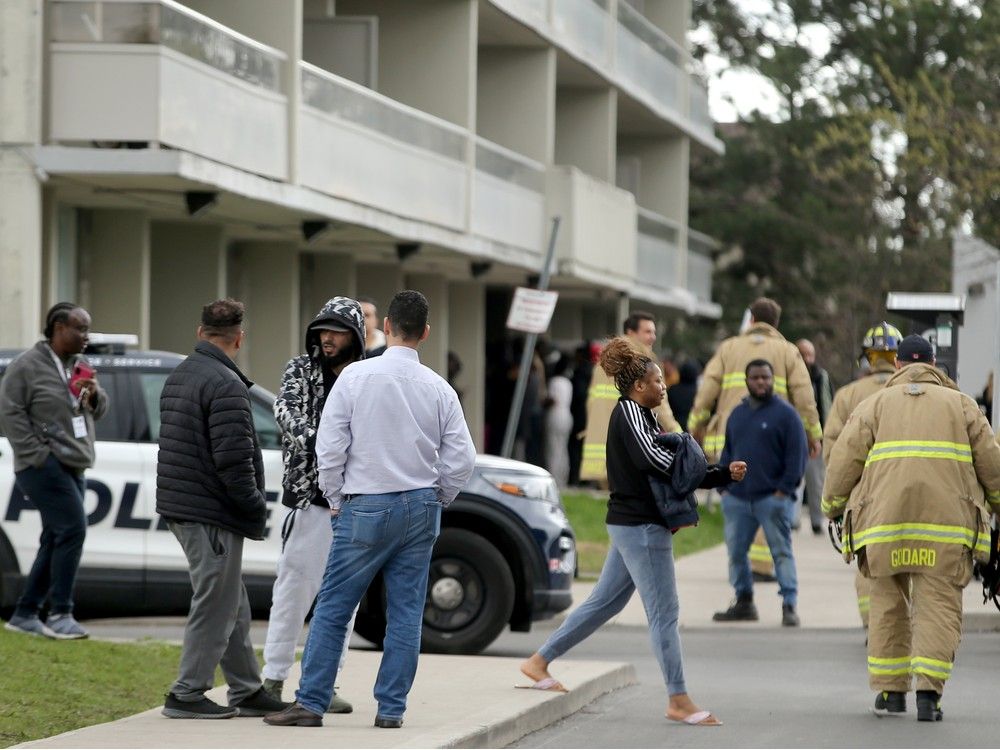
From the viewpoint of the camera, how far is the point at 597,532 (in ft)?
74.2

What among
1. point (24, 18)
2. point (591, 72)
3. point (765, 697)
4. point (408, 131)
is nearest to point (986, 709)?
point (765, 697)

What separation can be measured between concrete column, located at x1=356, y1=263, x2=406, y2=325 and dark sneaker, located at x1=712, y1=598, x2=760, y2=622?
15179mm

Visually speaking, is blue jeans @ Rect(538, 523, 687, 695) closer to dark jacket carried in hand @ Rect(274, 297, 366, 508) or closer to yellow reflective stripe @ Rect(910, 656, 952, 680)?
yellow reflective stripe @ Rect(910, 656, 952, 680)

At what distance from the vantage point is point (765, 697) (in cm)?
1128

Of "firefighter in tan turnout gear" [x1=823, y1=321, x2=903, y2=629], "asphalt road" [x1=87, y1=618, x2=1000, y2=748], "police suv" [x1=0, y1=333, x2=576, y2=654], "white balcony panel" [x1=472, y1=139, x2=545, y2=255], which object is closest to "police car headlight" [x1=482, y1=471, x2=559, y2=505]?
"police suv" [x1=0, y1=333, x2=576, y2=654]

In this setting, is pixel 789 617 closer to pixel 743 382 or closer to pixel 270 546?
pixel 743 382

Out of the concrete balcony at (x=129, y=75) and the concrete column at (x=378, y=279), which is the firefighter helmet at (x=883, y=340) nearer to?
the concrete balcony at (x=129, y=75)

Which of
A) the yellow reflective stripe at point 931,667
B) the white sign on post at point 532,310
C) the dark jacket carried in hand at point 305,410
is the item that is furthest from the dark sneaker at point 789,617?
the white sign on post at point 532,310

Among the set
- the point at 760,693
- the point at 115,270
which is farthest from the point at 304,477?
the point at 115,270

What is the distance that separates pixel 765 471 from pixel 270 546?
12.3 feet

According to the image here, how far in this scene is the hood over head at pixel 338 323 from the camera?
29.9 ft

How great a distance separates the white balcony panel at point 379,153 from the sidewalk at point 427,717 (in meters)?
11.0

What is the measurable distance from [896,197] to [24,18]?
32854 mm

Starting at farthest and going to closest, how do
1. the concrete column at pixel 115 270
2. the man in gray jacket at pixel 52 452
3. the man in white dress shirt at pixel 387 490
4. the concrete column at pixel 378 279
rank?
1. the concrete column at pixel 378 279
2. the concrete column at pixel 115 270
3. the man in gray jacket at pixel 52 452
4. the man in white dress shirt at pixel 387 490
